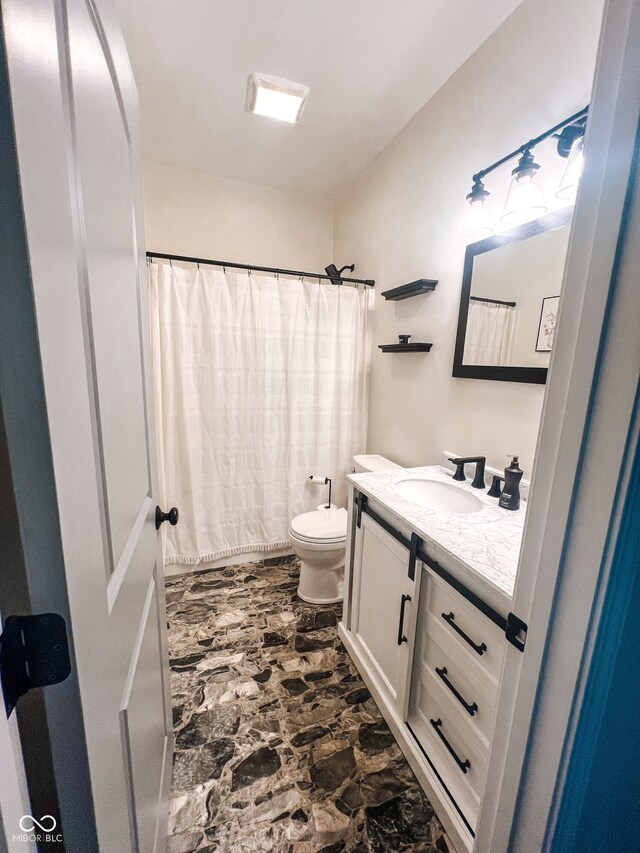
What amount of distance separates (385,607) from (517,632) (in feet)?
2.65

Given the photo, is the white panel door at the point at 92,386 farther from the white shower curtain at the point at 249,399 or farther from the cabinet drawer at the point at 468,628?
the white shower curtain at the point at 249,399

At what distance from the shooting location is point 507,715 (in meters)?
0.65

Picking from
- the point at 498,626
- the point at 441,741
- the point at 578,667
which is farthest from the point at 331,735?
the point at 578,667

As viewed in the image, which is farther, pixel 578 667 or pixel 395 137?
pixel 395 137

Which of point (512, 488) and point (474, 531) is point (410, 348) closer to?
point (512, 488)

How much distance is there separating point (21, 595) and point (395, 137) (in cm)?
262

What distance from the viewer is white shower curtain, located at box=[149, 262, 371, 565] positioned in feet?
6.85

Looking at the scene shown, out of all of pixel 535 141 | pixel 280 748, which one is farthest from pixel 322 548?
pixel 535 141

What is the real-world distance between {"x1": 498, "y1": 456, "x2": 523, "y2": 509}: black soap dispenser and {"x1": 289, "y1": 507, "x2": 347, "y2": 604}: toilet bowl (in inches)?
35.2

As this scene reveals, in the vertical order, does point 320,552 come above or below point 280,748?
above

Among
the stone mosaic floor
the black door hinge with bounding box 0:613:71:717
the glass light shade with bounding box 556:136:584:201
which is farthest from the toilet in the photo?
the black door hinge with bounding box 0:613:71:717

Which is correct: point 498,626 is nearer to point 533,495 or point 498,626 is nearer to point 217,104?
point 533,495

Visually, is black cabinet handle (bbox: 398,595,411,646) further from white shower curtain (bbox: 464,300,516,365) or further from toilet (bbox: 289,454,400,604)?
white shower curtain (bbox: 464,300,516,365)

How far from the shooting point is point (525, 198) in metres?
1.28
